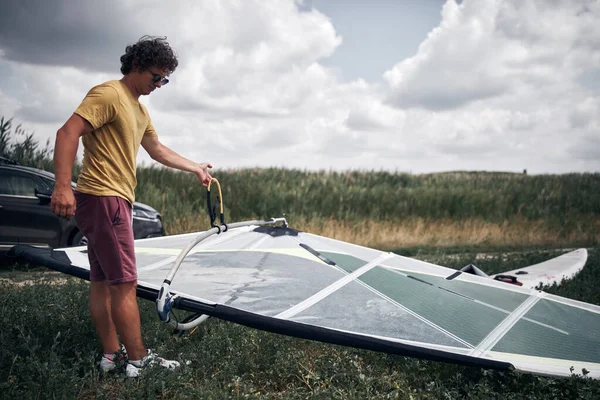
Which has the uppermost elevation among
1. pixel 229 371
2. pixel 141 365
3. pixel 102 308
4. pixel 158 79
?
pixel 158 79

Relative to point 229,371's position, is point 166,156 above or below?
above

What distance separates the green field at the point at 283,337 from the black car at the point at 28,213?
0.46 m

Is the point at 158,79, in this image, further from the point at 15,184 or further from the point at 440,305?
the point at 15,184

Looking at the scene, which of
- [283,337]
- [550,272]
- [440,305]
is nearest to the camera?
[440,305]

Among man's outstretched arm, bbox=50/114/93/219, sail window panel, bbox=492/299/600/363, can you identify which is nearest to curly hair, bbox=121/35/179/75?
man's outstretched arm, bbox=50/114/93/219

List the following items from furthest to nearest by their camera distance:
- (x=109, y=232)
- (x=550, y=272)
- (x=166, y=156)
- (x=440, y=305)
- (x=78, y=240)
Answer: (x=78, y=240) → (x=550, y=272) → (x=440, y=305) → (x=166, y=156) → (x=109, y=232)

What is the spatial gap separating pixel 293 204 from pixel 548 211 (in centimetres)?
787

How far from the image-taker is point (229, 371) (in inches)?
139

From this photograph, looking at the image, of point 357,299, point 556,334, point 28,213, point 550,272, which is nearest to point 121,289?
point 357,299

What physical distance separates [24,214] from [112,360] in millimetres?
5342

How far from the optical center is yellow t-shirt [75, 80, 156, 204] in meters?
2.82

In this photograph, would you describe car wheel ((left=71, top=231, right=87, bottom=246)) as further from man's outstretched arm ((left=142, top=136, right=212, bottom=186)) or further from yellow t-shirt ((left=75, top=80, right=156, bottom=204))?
yellow t-shirt ((left=75, top=80, right=156, bottom=204))

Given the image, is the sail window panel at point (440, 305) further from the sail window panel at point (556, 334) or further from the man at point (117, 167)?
the man at point (117, 167)

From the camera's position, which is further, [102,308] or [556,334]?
[556,334]
